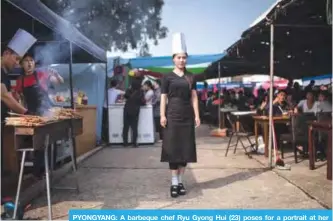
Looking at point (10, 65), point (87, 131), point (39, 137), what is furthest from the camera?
point (87, 131)

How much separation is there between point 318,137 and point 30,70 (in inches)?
206

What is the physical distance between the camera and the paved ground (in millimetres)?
4969

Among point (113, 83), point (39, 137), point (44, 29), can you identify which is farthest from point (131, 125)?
point (39, 137)

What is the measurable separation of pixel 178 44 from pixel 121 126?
561cm

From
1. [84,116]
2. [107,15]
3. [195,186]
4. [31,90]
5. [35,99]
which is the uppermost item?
[107,15]

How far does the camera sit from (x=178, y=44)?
A: 5.34 m

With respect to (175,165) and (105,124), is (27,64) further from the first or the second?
(105,124)

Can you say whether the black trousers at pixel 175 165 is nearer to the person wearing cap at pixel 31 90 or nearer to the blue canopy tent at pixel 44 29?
Answer: the person wearing cap at pixel 31 90

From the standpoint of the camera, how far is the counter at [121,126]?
1062cm

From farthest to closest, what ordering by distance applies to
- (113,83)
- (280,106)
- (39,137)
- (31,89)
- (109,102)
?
(113,83) < (109,102) < (280,106) < (31,89) < (39,137)

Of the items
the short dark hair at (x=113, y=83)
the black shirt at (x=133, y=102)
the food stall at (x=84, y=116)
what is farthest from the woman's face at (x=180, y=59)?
the short dark hair at (x=113, y=83)

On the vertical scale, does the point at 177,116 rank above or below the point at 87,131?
above

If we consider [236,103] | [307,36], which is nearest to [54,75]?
[307,36]

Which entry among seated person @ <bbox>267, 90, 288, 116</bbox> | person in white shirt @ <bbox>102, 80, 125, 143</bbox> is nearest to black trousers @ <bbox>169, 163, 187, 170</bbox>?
seated person @ <bbox>267, 90, 288, 116</bbox>
